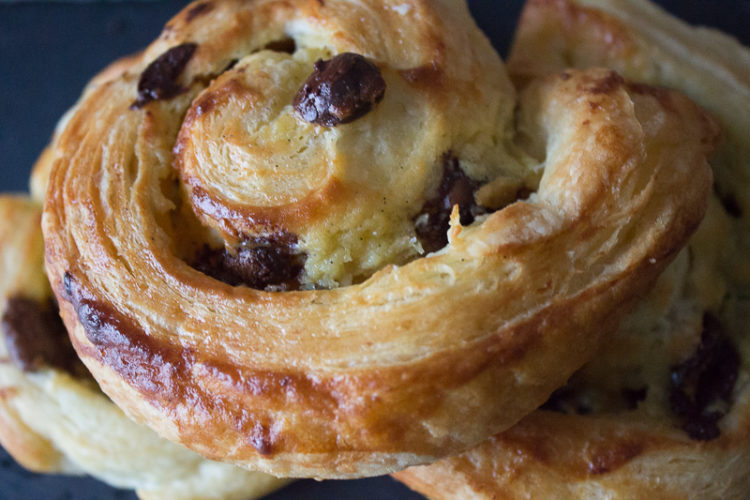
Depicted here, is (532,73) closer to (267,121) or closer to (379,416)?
(267,121)

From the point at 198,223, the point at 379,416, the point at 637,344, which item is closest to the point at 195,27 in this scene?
the point at 198,223

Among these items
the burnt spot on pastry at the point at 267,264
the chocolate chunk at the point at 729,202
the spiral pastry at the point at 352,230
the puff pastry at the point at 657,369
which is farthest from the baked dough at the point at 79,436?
the chocolate chunk at the point at 729,202

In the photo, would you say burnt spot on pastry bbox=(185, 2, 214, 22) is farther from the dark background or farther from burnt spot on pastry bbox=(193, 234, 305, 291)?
the dark background

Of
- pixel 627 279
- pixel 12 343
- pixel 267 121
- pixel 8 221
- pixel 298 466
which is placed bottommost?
pixel 12 343

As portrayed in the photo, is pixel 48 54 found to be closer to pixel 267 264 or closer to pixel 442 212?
pixel 267 264

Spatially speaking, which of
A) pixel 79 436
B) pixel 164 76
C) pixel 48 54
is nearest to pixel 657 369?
pixel 164 76

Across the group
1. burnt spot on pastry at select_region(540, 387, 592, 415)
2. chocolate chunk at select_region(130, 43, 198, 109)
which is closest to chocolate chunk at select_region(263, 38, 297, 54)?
chocolate chunk at select_region(130, 43, 198, 109)

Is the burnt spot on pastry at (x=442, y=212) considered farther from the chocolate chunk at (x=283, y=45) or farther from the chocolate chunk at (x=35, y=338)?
the chocolate chunk at (x=35, y=338)
